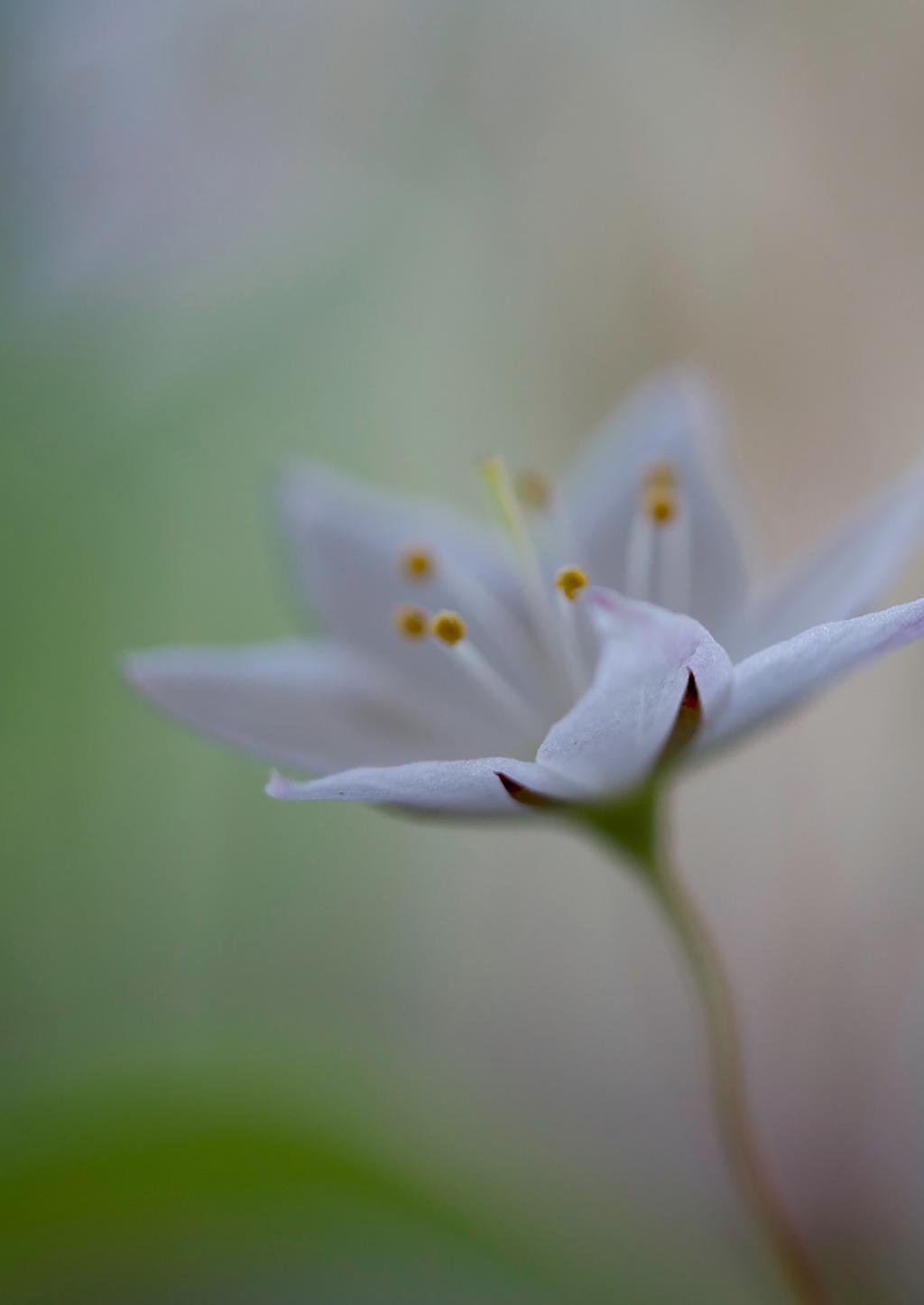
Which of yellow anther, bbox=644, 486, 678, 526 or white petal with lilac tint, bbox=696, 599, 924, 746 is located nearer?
white petal with lilac tint, bbox=696, 599, 924, 746

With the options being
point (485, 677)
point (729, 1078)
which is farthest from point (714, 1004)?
point (485, 677)

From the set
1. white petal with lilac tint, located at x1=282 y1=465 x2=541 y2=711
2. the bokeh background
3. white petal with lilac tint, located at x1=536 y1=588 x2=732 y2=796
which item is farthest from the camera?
the bokeh background

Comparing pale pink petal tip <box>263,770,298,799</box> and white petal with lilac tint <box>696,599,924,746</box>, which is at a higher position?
white petal with lilac tint <box>696,599,924,746</box>

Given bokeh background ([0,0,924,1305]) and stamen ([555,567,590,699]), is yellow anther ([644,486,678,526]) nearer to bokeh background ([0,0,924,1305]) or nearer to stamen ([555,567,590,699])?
stamen ([555,567,590,699])

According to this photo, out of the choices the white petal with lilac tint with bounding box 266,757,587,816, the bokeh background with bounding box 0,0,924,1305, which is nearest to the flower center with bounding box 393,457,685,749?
the white petal with lilac tint with bounding box 266,757,587,816

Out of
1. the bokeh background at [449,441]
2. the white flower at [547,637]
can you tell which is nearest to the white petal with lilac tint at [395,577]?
the white flower at [547,637]

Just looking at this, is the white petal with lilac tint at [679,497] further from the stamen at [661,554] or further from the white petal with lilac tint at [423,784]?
the white petal with lilac tint at [423,784]

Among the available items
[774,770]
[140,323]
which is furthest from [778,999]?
[140,323]
